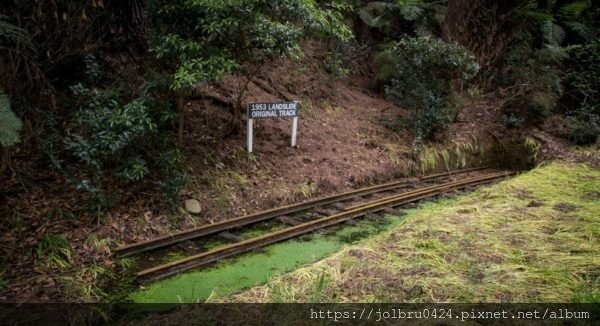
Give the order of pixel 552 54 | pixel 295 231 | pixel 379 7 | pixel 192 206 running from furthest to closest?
pixel 379 7
pixel 552 54
pixel 192 206
pixel 295 231

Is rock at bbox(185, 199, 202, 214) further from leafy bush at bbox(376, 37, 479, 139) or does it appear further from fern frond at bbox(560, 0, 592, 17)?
fern frond at bbox(560, 0, 592, 17)

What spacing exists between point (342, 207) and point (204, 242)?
2381mm

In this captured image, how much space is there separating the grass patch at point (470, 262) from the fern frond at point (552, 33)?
24.8 feet

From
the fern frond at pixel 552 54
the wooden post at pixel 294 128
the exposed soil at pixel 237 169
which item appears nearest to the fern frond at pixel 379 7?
the exposed soil at pixel 237 169

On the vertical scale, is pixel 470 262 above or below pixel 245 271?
above

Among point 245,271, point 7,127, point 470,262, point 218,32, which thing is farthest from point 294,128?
point 7,127

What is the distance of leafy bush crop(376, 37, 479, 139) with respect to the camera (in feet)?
30.2

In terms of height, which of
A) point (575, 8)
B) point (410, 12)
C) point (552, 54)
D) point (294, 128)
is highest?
point (575, 8)

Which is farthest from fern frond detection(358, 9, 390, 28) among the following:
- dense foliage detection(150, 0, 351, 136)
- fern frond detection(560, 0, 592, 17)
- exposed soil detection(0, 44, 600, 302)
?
dense foliage detection(150, 0, 351, 136)

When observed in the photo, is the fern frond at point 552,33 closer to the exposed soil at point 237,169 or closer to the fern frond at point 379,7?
the exposed soil at point 237,169

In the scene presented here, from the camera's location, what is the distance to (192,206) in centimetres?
595

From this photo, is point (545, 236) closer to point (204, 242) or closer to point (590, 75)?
point (204, 242)

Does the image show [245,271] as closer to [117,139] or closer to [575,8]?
[117,139]

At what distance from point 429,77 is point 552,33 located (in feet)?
15.8
